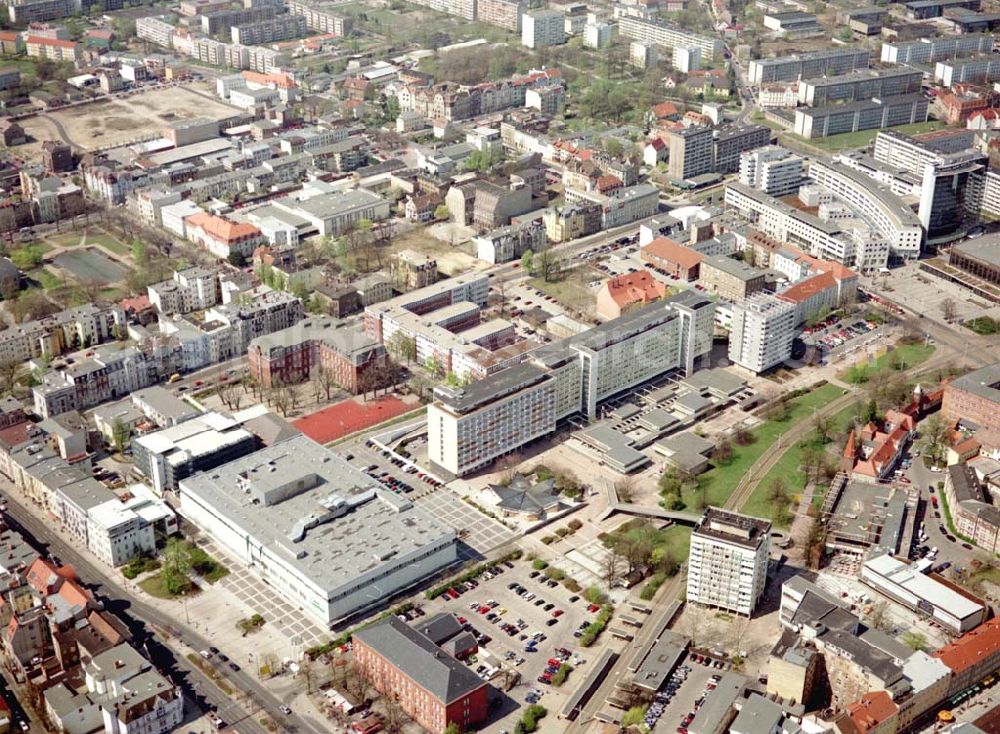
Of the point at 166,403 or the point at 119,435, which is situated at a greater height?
the point at 166,403

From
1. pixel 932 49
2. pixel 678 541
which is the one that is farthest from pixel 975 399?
pixel 932 49

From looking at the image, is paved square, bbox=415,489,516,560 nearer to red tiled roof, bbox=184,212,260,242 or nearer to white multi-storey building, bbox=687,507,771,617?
white multi-storey building, bbox=687,507,771,617

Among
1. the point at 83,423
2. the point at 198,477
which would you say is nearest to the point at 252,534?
the point at 198,477

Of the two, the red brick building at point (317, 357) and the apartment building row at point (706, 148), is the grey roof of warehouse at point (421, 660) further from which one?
the apartment building row at point (706, 148)

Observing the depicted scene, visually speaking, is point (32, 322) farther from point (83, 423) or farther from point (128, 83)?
point (128, 83)

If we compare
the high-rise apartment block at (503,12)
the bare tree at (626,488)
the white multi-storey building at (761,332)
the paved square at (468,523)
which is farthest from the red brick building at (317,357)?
the high-rise apartment block at (503,12)

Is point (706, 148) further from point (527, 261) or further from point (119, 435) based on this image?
point (119, 435)
